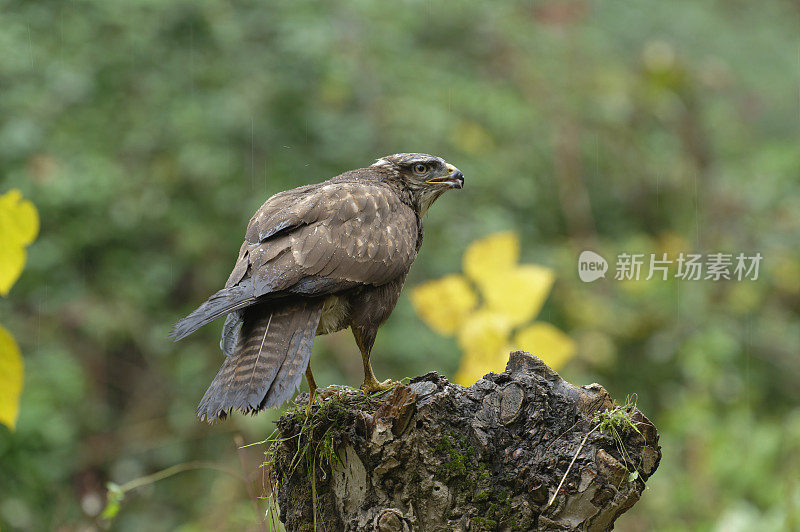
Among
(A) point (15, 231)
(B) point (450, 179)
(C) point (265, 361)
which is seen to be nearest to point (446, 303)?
(B) point (450, 179)

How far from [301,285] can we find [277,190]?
3.54 meters

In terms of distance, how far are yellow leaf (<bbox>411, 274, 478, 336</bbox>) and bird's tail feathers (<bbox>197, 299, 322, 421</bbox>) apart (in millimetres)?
1631

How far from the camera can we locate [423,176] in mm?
3529

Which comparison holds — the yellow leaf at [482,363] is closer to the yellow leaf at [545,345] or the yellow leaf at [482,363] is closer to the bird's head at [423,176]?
the yellow leaf at [545,345]

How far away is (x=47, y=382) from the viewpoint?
5766mm

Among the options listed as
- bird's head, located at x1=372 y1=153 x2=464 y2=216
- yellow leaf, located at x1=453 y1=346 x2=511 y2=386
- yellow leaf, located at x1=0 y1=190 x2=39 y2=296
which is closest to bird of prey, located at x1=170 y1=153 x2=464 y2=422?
bird's head, located at x1=372 y1=153 x2=464 y2=216

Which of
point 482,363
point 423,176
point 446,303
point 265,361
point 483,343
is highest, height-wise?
point 423,176

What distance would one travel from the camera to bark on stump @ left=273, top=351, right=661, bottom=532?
8.18ft

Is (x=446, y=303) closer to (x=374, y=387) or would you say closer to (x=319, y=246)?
(x=374, y=387)

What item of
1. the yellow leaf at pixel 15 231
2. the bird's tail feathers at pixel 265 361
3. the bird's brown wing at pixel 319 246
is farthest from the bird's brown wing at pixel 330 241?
the yellow leaf at pixel 15 231

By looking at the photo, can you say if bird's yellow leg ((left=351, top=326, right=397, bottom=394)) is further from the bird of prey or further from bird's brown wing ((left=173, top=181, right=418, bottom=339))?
bird's brown wing ((left=173, top=181, right=418, bottom=339))

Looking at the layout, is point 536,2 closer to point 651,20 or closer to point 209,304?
point 651,20

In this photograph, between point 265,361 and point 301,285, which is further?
point 301,285

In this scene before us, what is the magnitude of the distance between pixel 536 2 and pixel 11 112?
563 centimetres
